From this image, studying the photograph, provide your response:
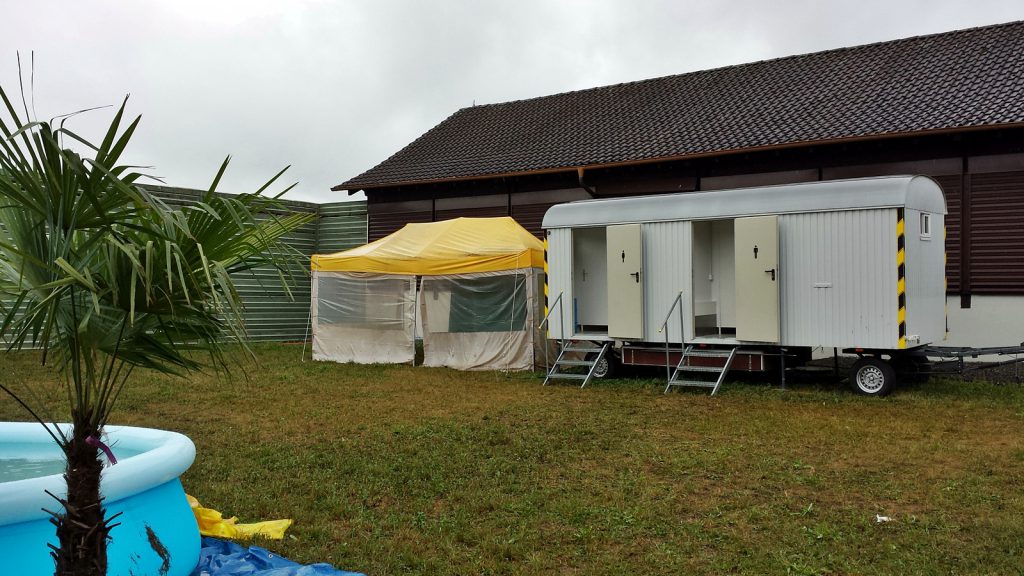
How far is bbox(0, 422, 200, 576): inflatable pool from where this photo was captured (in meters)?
3.48

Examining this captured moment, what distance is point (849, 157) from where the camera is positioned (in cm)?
1452

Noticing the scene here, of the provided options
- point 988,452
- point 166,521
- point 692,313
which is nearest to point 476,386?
point 692,313

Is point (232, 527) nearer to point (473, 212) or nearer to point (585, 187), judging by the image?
point (585, 187)

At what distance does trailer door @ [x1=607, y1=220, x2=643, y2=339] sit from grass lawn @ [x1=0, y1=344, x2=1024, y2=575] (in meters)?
1.32

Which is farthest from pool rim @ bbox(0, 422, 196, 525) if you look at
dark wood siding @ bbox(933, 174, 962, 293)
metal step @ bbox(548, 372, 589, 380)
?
dark wood siding @ bbox(933, 174, 962, 293)

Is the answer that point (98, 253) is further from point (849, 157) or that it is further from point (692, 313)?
point (849, 157)

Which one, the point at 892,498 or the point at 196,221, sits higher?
the point at 196,221

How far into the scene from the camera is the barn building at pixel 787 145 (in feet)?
43.2

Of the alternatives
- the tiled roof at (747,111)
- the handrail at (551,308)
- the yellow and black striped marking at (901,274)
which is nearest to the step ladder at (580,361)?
the handrail at (551,308)

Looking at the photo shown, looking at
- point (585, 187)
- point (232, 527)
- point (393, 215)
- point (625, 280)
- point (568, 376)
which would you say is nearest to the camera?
point (232, 527)

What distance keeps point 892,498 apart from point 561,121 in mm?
15949

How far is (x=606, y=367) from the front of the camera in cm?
1294

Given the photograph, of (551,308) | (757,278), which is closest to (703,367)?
(757,278)

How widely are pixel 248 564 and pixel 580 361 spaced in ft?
28.4
